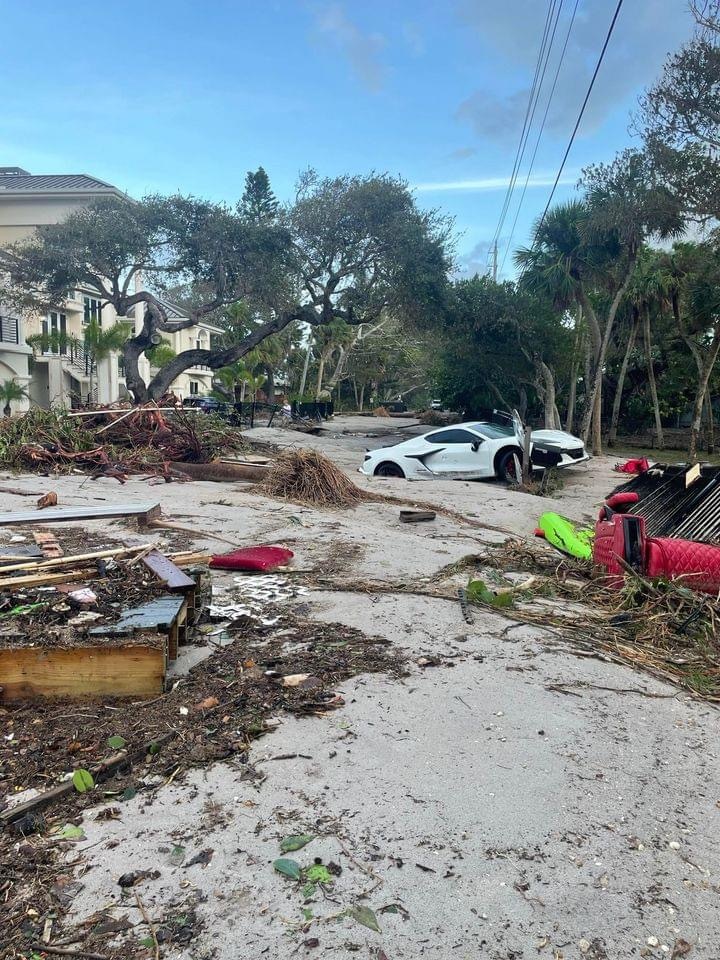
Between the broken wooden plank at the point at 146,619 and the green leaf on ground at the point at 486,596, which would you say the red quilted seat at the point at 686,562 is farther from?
the broken wooden plank at the point at 146,619

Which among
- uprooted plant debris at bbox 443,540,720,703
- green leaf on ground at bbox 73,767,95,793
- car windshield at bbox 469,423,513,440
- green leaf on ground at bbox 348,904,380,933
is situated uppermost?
car windshield at bbox 469,423,513,440

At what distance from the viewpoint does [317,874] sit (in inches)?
100

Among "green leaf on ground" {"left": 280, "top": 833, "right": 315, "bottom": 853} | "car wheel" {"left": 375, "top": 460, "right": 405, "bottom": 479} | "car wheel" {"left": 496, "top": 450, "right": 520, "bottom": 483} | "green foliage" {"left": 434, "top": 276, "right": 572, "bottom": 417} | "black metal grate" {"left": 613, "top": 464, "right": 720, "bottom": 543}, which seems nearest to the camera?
"green leaf on ground" {"left": 280, "top": 833, "right": 315, "bottom": 853}

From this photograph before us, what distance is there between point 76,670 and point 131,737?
0.51 metres

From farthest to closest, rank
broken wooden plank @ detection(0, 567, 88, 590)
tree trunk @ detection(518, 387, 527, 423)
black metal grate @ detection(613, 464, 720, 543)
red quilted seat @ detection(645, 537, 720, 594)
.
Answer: tree trunk @ detection(518, 387, 527, 423)
black metal grate @ detection(613, 464, 720, 543)
red quilted seat @ detection(645, 537, 720, 594)
broken wooden plank @ detection(0, 567, 88, 590)

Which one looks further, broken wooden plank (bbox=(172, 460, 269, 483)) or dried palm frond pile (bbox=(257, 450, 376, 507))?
broken wooden plank (bbox=(172, 460, 269, 483))

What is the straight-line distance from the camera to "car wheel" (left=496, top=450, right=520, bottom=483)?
1464 centimetres

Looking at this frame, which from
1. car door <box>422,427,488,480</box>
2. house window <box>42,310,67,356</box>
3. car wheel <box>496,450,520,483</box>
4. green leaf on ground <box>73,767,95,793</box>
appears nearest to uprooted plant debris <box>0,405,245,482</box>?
car door <box>422,427,488,480</box>

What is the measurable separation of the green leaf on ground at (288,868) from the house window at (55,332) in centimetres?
3215

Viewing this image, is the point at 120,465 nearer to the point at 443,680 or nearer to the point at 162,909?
the point at 443,680

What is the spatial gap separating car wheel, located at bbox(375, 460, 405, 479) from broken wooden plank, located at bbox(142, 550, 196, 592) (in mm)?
10157

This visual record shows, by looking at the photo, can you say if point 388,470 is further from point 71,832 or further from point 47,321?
point 47,321

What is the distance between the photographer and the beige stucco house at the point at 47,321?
33.0 m

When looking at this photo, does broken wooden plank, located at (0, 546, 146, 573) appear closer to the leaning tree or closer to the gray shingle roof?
the leaning tree
